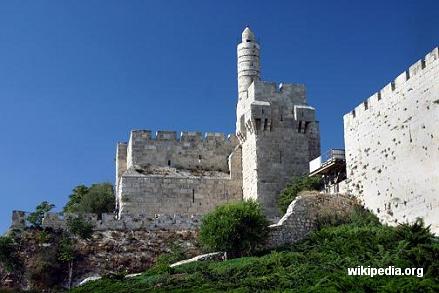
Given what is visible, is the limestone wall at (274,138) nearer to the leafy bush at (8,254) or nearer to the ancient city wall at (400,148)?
the ancient city wall at (400,148)

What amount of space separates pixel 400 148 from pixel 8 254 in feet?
41.4

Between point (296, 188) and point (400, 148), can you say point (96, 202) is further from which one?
point (400, 148)

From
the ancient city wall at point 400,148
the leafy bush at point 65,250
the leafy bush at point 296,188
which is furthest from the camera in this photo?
the leafy bush at point 296,188

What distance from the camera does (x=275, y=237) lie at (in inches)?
1005

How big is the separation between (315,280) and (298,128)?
48.5 ft

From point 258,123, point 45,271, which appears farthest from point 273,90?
point 45,271

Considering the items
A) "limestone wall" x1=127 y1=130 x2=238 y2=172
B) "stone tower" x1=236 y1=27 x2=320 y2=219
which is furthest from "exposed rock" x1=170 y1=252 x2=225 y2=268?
"limestone wall" x1=127 y1=130 x2=238 y2=172

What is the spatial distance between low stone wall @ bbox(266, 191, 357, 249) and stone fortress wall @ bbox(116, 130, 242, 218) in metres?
5.85

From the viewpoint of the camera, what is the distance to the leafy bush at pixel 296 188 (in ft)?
97.7

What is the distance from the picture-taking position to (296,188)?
29953 millimetres

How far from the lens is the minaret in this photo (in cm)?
3427

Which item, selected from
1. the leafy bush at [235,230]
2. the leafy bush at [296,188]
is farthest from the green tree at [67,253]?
the leafy bush at [296,188]

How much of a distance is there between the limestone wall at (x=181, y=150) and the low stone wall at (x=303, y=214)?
23.5ft

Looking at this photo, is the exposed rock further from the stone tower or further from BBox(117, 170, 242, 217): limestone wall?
BBox(117, 170, 242, 217): limestone wall
